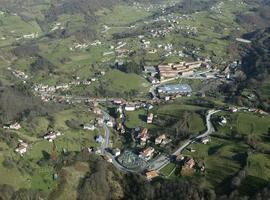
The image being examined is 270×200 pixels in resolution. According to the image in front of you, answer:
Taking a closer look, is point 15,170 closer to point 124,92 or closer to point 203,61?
point 124,92

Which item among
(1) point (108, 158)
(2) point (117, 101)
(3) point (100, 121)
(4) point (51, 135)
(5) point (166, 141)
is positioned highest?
Result: (4) point (51, 135)

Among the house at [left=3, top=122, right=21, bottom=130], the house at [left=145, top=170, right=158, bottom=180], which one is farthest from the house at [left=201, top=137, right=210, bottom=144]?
the house at [left=3, top=122, right=21, bottom=130]

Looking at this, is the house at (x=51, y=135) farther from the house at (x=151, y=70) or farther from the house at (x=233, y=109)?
the house at (x=151, y=70)

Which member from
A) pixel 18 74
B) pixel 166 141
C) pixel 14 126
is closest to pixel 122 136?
pixel 166 141

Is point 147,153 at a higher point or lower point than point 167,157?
lower

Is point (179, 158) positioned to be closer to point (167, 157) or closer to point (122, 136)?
point (167, 157)

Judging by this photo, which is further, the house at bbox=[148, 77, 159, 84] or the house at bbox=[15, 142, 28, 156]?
the house at bbox=[148, 77, 159, 84]

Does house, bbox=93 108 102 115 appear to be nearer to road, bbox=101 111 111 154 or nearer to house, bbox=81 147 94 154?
road, bbox=101 111 111 154

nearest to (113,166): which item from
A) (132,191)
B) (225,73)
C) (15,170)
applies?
(132,191)

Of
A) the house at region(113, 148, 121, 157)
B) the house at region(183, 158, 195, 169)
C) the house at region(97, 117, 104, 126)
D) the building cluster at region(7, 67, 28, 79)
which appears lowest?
the building cluster at region(7, 67, 28, 79)
